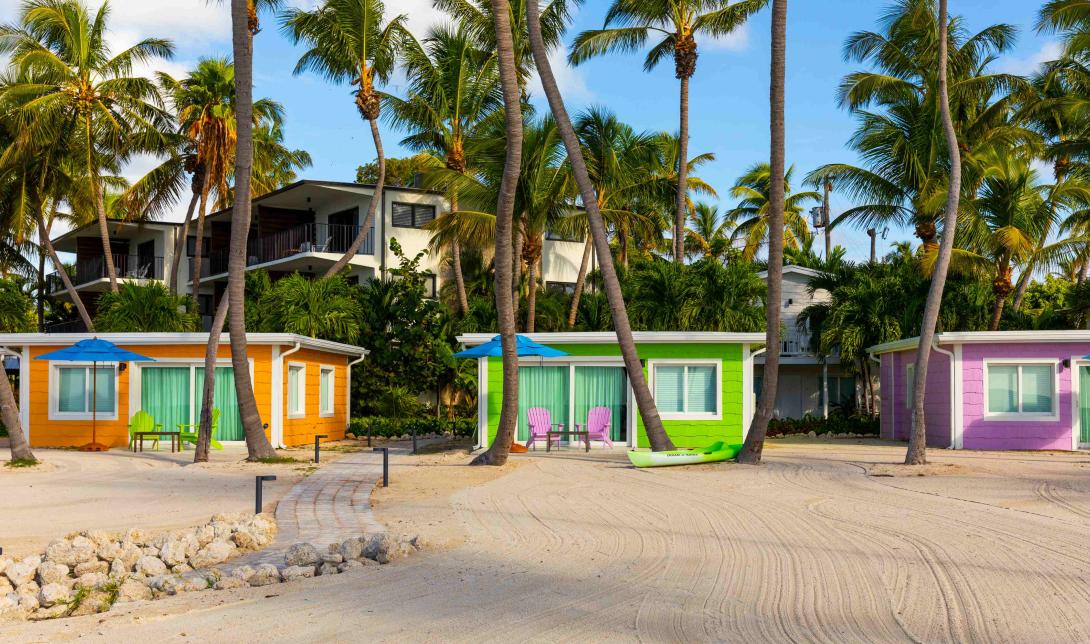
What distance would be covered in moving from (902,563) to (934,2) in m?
22.1

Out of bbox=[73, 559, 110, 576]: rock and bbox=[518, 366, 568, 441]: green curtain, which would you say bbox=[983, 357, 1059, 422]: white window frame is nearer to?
bbox=[518, 366, 568, 441]: green curtain

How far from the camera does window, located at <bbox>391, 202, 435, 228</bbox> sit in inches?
1318

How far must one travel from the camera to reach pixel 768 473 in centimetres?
1541

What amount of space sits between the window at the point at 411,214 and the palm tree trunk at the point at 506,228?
17.2 meters

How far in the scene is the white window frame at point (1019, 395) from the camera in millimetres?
20734

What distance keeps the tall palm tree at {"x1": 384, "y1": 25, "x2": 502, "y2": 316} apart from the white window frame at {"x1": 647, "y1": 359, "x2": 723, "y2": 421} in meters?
10.0

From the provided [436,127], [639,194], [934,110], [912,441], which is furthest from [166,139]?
[912,441]

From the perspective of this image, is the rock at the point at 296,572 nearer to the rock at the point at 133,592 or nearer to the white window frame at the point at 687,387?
the rock at the point at 133,592

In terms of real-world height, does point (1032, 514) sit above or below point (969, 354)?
below

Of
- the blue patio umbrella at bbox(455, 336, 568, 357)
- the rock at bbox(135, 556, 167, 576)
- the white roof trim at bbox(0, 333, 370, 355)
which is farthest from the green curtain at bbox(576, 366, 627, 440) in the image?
the rock at bbox(135, 556, 167, 576)

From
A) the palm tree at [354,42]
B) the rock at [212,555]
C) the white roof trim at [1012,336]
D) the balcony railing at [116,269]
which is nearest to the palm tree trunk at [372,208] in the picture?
the palm tree at [354,42]

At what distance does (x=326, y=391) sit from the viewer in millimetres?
24094

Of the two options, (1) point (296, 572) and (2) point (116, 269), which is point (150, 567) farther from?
(2) point (116, 269)

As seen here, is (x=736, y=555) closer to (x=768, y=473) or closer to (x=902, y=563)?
(x=902, y=563)
